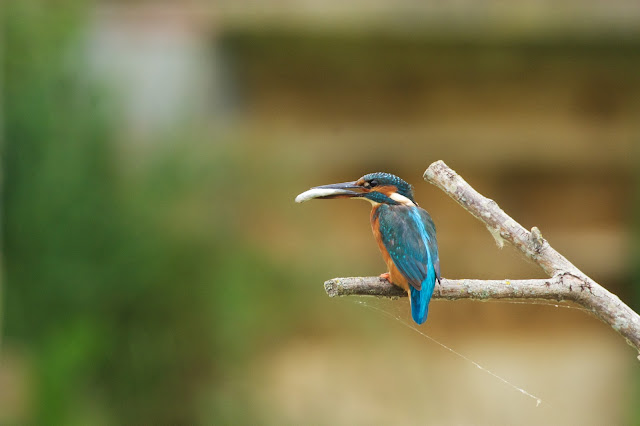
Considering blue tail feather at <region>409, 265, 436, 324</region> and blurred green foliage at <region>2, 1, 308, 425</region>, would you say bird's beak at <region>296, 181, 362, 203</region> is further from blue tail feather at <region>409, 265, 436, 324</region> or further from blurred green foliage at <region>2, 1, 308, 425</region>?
blurred green foliage at <region>2, 1, 308, 425</region>

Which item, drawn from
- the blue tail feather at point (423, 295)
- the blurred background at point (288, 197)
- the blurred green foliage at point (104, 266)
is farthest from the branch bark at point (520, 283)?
the blurred green foliage at point (104, 266)

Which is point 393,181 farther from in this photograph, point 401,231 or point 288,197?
point 288,197

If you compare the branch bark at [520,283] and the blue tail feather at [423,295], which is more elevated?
the branch bark at [520,283]

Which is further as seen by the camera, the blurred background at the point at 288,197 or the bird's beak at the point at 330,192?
the blurred background at the point at 288,197

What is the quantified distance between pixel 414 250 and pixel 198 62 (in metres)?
2.74

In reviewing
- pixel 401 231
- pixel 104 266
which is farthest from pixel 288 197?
pixel 401 231

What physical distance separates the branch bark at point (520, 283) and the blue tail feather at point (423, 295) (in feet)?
0.04

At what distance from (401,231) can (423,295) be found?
0.05 meters

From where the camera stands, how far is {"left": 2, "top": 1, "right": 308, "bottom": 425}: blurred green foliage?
2039 mm

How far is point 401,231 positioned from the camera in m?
0.42

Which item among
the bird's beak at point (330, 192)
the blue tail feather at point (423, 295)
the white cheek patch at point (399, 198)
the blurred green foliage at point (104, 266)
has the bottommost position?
the blurred green foliage at point (104, 266)

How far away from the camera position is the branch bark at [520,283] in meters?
0.33

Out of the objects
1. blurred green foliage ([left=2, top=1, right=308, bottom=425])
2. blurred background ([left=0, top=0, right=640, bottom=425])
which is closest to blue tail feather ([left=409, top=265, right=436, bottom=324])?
blurred background ([left=0, top=0, right=640, bottom=425])

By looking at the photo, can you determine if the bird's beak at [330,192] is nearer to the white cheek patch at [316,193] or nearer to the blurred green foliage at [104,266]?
the white cheek patch at [316,193]
